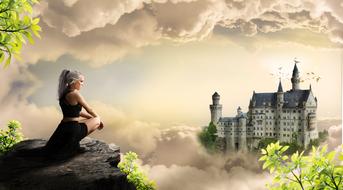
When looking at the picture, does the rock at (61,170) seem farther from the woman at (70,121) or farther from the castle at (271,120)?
the castle at (271,120)

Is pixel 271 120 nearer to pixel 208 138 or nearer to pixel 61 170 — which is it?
pixel 208 138

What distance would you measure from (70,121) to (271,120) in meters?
2.24

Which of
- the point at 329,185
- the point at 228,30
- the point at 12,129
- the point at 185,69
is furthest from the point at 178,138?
the point at 329,185

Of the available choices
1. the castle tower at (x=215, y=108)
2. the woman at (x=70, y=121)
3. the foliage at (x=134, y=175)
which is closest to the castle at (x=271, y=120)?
the castle tower at (x=215, y=108)

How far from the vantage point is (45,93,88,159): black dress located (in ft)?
7.07

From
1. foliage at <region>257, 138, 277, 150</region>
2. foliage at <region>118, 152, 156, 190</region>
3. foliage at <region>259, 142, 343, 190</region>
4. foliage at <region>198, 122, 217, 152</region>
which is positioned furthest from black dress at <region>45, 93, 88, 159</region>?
foliage at <region>257, 138, 277, 150</region>

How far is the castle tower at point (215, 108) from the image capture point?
383 cm

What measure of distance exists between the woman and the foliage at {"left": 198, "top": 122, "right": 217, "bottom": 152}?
5.22 ft

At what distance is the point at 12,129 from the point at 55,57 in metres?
0.97

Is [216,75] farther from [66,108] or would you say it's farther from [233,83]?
[66,108]

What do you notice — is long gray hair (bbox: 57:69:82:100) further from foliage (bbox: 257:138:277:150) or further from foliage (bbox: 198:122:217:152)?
foliage (bbox: 257:138:277:150)

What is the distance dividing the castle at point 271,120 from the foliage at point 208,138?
0.22ft

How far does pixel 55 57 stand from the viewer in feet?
11.7

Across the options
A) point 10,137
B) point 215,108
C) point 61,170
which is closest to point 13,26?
point 61,170
